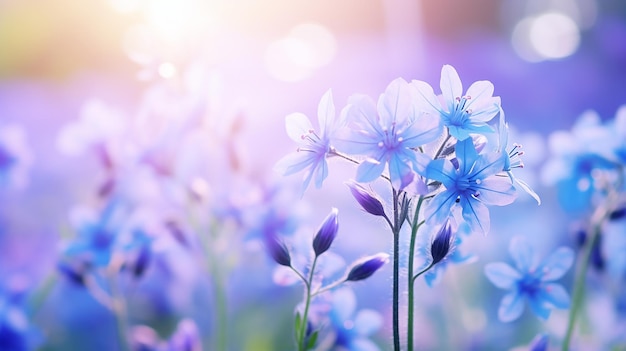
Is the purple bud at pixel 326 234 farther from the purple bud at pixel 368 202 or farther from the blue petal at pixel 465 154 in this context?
the blue petal at pixel 465 154

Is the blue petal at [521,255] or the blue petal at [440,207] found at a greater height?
the blue petal at [440,207]

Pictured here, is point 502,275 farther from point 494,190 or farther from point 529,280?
point 494,190

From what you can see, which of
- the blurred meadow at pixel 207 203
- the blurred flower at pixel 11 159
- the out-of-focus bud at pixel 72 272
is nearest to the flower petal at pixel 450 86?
the blurred meadow at pixel 207 203

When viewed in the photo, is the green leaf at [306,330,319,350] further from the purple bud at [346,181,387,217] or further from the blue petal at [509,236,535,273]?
the blue petal at [509,236,535,273]

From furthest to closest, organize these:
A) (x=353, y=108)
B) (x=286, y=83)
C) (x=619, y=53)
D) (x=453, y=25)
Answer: (x=453, y=25)
(x=619, y=53)
(x=286, y=83)
(x=353, y=108)

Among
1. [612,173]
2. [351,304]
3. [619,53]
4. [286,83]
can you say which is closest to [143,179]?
[351,304]

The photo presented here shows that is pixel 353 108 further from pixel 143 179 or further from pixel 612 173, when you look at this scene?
pixel 143 179
